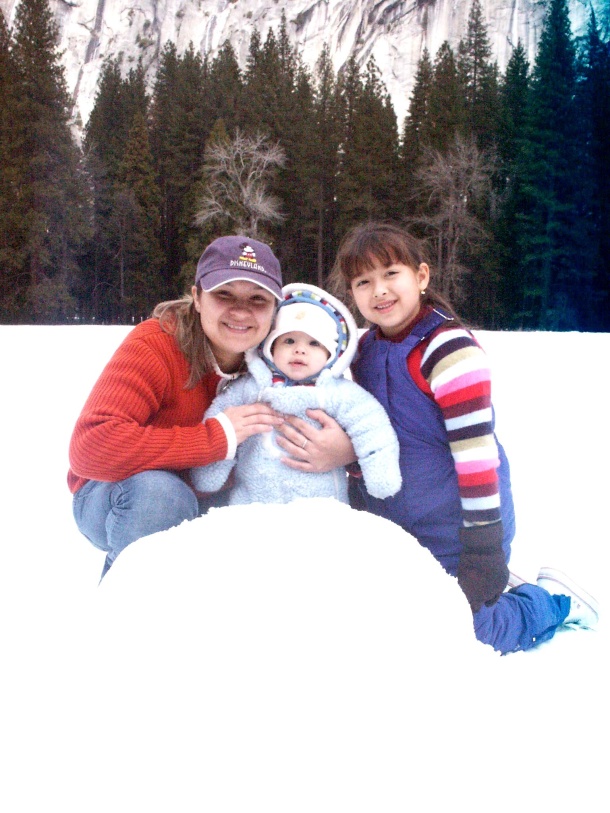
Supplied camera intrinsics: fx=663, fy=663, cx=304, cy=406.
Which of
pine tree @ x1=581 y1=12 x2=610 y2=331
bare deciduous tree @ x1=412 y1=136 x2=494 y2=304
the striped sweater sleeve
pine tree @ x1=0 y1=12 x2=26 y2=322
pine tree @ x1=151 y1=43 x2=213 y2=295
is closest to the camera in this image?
the striped sweater sleeve

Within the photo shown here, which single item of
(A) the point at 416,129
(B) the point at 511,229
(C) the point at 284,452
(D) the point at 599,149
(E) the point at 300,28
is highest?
(E) the point at 300,28

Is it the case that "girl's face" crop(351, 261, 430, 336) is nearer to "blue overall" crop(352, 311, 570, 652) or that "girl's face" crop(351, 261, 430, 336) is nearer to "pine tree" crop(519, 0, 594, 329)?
"blue overall" crop(352, 311, 570, 652)

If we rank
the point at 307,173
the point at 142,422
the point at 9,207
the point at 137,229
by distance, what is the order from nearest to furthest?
1. the point at 142,422
2. the point at 9,207
3. the point at 137,229
4. the point at 307,173

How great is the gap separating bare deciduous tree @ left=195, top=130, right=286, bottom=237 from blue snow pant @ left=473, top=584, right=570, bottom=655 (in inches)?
756

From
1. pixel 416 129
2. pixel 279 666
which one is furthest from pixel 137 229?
pixel 279 666

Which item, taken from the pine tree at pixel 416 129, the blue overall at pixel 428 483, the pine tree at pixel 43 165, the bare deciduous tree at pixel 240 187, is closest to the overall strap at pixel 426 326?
the blue overall at pixel 428 483

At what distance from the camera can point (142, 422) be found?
5.93ft

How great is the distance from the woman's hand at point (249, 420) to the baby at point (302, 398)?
0.03 meters

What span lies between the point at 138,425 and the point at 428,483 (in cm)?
82

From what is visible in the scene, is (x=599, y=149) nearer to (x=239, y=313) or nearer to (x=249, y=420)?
(x=239, y=313)

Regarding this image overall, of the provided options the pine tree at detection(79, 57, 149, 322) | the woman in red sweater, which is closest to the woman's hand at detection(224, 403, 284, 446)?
the woman in red sweater

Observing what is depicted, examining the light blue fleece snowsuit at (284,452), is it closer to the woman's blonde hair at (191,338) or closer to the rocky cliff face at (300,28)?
the woman's blonde hair at (191,338)

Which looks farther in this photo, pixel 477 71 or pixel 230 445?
pixel 477 71

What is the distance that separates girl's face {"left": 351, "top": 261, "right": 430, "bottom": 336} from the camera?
1875 mm
